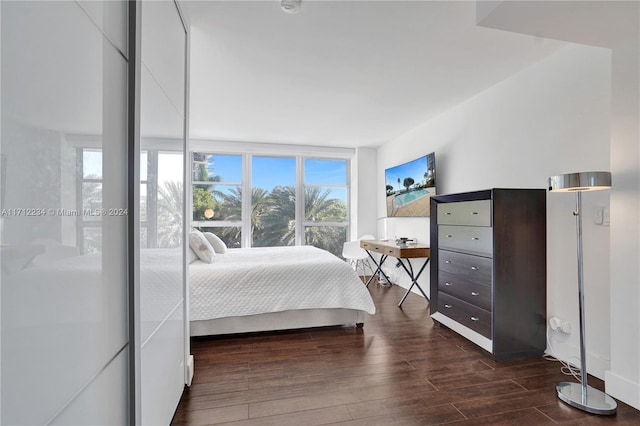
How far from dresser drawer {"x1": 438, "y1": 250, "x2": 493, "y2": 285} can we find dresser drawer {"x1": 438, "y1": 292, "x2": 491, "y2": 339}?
0.25m

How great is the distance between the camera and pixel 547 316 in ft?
8.80

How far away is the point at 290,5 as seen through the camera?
6.55 feet

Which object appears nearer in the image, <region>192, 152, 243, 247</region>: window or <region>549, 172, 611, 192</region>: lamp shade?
<region>549, 172, 611, 192</region>: lamp shade

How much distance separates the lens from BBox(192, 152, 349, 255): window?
18.6 feet

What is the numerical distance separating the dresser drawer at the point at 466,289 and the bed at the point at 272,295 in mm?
781

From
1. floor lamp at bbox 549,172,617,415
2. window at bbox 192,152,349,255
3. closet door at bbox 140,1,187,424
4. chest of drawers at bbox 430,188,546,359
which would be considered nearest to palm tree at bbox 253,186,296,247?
window at bbox 192,152,349,255

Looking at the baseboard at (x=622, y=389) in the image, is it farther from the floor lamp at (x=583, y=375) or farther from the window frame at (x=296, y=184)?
the window frame at (x=296, y=184)

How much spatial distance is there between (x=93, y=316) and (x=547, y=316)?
124 inches

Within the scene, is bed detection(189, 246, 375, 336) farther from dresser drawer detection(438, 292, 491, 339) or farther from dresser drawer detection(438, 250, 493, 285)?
dresser drawer detection(438, 250, 493, 285)

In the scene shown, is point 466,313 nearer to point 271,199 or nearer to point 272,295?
point 272,295

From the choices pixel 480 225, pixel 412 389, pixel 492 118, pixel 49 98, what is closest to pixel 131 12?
pixel 49 98

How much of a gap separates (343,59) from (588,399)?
2.92 metres

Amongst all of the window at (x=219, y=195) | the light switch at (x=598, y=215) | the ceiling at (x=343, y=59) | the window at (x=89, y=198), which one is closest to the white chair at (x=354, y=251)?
the window at (x=219, y=195)

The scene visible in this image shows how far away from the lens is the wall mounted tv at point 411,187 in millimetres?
4223
